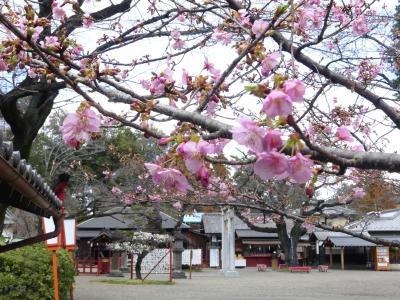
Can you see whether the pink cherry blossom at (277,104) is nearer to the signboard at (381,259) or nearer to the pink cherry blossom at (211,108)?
the pink cherry blossom at (211,108)

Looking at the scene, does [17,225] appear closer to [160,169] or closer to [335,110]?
[335,110]

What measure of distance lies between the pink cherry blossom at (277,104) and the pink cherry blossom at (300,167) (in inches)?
6.8

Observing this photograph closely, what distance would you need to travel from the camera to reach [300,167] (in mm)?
1668

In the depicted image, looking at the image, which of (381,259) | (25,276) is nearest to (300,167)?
(25,276)

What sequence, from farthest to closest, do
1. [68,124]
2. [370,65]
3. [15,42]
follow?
1. [370,65]
2. [15,42]
3. [68,124]

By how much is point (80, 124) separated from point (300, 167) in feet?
3.10

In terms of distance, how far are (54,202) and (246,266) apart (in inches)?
1419

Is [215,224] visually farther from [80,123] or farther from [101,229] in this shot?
[80,123]

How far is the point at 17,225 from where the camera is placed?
2681cm

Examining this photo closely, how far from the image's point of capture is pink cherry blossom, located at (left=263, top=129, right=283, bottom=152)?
1623 millimetres

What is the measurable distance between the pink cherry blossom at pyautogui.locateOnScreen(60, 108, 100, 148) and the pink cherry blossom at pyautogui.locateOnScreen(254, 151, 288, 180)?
0.78 m

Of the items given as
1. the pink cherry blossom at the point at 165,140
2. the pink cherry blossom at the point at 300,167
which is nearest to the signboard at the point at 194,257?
the pink cherry blossom at the point at 165,140

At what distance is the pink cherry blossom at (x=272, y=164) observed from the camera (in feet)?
5.34

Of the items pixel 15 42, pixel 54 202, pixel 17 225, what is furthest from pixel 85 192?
pixel 15 42
